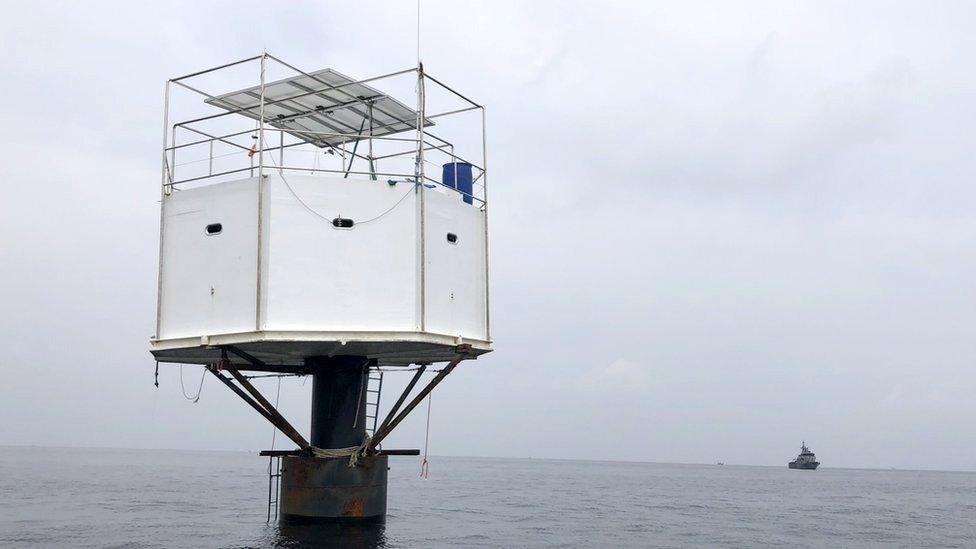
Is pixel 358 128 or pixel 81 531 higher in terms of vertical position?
pixel 358 128

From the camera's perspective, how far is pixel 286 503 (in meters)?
22.1

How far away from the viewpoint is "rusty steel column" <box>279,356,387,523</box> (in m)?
21.7

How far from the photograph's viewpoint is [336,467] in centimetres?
2189

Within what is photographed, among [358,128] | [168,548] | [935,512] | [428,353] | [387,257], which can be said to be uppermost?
[358,128]

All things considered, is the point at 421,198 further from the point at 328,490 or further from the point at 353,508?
the point at 353,508

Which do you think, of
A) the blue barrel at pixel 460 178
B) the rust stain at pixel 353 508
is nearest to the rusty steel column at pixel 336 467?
the rust stain at pixel 353 508

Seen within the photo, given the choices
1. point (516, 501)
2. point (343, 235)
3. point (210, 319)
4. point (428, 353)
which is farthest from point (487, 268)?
point (516, 501)

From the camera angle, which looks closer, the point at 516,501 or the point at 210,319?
the point at 210,319

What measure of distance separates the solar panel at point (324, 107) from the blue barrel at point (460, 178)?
189cm

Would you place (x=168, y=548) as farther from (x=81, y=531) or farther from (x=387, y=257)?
(x=387, y=257)

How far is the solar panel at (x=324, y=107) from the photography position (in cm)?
2147

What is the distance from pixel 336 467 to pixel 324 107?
30.3ft

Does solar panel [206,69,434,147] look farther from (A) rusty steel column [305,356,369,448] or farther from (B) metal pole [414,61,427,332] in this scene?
(A) rusty steel column [305,356,369,448]

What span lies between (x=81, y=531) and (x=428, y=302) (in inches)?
657
